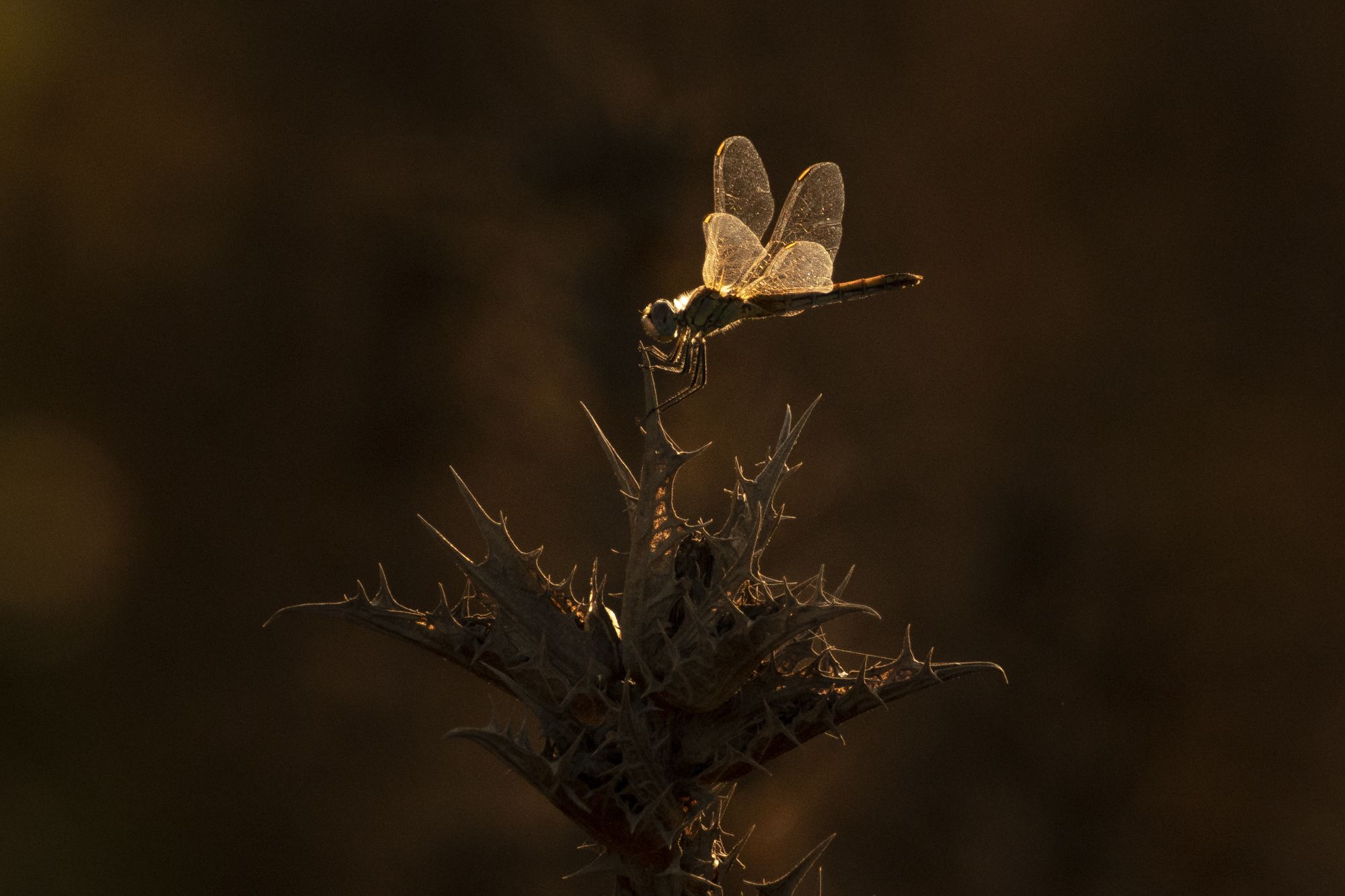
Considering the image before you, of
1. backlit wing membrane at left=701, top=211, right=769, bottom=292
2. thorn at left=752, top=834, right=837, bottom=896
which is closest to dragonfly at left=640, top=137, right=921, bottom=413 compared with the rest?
backlit wing membrane at left=701, top=211, right=769, bottom=292

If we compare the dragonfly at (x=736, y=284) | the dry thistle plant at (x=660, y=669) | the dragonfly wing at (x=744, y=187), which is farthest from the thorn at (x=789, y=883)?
the dragonfly wing at (x=744, y=187)

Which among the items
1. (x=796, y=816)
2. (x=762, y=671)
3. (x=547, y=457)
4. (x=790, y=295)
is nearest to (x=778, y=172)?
(x=547, y=457)

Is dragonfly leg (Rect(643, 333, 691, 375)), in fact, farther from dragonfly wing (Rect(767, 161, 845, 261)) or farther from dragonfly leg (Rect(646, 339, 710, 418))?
dragonfly wing (Rect(767, 161, 845, 261))

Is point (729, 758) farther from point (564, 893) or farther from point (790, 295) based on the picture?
point (564, 893)

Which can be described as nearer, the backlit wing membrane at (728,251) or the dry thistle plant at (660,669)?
Result: the dry thistle plant at (660,669)

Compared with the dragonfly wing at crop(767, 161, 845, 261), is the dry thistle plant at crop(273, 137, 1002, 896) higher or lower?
lower

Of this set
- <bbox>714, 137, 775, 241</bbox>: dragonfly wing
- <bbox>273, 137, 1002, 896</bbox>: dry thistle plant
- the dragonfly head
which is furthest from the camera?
<bbox>714, 137, 775, 241</bbox>: dragonfly wing

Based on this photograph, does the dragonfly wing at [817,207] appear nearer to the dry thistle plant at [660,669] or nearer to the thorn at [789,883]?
the dry thistle plant at [660,669]
